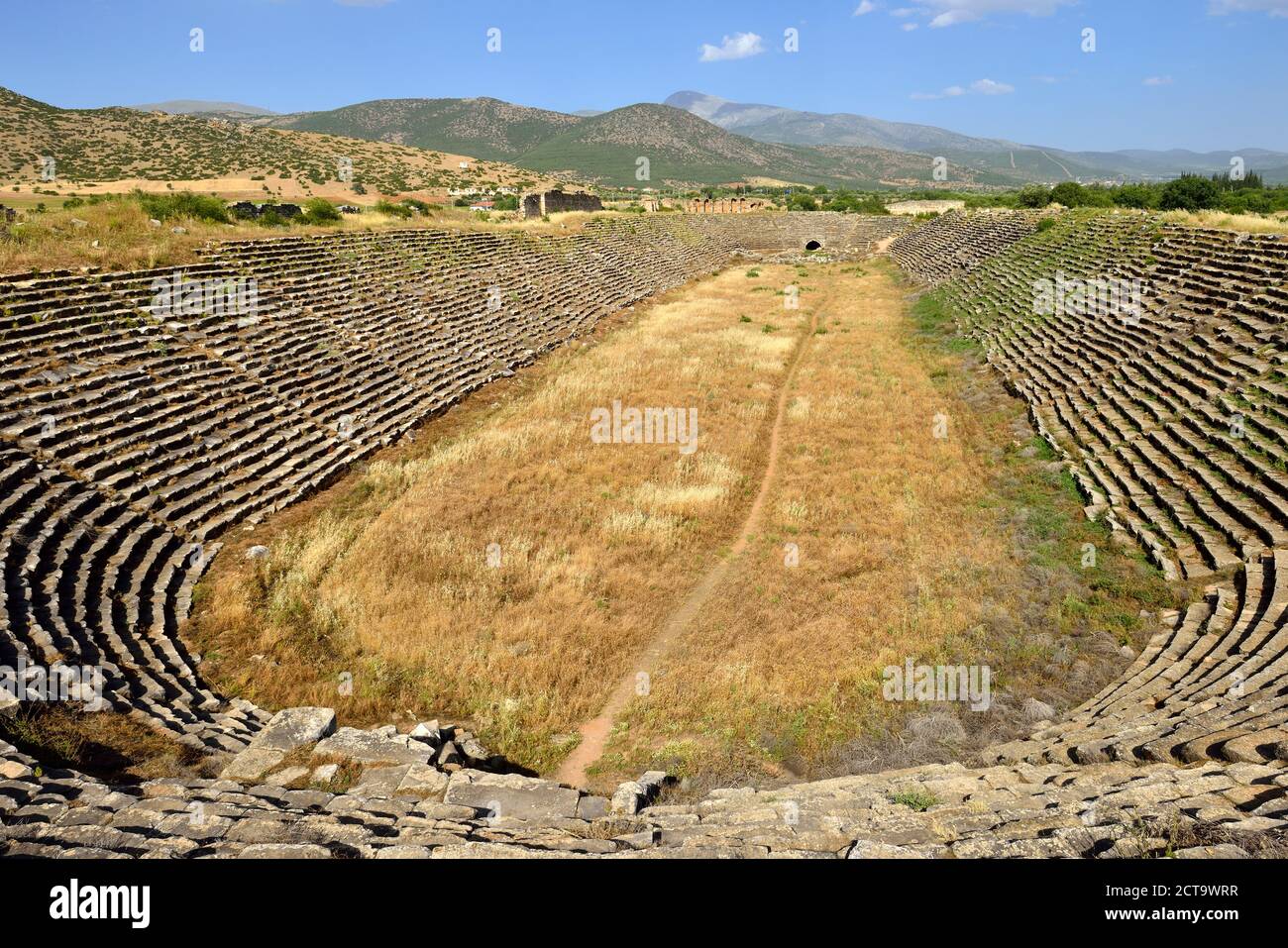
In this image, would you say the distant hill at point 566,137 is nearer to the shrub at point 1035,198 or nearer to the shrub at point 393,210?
the shrub at point 1035,198

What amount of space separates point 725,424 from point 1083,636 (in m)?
11.1

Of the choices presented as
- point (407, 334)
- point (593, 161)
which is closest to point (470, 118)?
point (593, 161)

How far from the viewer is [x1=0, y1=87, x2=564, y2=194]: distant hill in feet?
163

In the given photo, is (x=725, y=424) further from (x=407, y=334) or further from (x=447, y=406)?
(x=407, y=334)

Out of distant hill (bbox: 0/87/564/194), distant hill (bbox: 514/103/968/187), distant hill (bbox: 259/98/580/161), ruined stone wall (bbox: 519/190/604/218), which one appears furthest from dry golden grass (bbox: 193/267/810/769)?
distant hill (bbox: 259/98/580/161)

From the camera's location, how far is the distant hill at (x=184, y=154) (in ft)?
163

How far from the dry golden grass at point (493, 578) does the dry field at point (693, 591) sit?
0.05m

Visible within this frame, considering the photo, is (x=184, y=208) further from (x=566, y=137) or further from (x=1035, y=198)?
(x=566, y=137)

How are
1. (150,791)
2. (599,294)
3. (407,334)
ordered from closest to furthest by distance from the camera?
(150,791) < (407,334) < (599,294)

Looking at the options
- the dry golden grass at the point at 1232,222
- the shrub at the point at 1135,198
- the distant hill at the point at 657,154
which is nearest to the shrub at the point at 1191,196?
the shrub at the point at 1135,198

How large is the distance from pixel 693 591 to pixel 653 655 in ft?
6.48

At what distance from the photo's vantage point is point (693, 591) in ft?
37.9

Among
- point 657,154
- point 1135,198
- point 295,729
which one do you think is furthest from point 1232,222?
point 657,154
